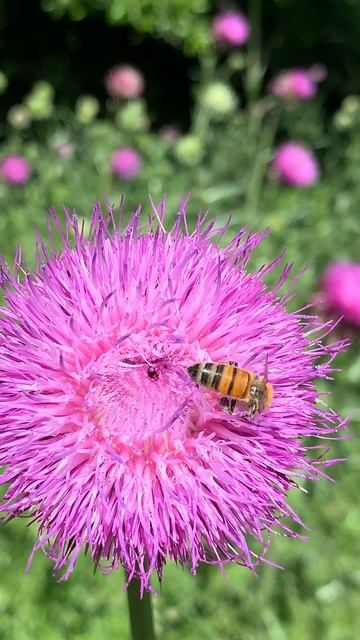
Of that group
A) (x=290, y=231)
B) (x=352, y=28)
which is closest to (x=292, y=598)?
(x=290, y=231)

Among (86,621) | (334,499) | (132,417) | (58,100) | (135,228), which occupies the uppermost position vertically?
(58,100)

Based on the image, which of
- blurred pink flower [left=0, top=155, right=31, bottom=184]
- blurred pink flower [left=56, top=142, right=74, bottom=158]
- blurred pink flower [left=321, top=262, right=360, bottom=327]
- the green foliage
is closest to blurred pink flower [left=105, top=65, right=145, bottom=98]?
blurred pink flower [left=56, top=142, right=74, bottom=158]

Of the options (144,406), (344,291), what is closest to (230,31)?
(344,291)

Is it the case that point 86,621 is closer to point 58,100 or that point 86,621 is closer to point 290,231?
point 290,231

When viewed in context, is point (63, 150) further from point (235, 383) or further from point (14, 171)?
point (235, 383)

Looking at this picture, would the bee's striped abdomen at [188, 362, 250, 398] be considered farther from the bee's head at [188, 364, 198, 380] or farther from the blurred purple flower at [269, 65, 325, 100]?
the blurred purple flower at [269, 65, 325, 100]

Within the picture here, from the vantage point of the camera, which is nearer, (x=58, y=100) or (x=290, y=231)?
(x=290, y=231)
